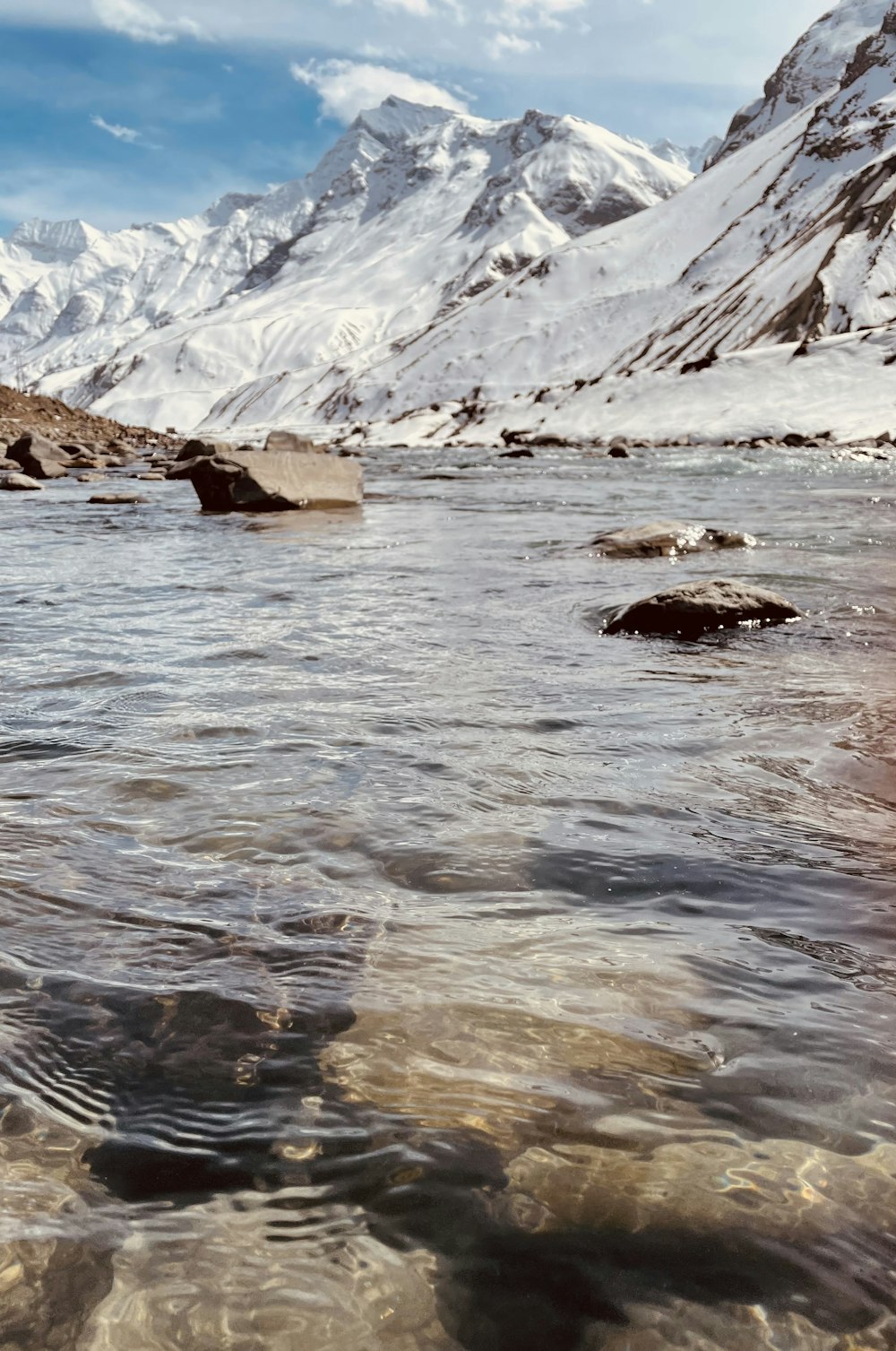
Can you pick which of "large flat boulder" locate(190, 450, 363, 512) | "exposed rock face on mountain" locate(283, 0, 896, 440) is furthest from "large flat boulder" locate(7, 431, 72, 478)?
"exposed rock face on mountain" locate(283, 0, 896, 440)

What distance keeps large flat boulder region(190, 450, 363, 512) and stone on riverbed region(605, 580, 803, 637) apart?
43.8ft

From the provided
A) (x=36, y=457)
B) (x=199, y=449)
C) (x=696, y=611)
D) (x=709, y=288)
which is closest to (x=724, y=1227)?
(x=696, y=611)

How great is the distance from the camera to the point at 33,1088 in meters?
2.32

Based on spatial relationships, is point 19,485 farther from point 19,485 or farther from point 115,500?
point 115,500

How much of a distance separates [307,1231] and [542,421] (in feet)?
288

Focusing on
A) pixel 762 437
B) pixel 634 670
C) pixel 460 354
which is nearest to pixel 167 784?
pixel 634 670

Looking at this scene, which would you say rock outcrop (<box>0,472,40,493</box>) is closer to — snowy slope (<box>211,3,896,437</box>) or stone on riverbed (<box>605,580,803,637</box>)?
stone on riverbed (<box>605,580,803,637</box>)

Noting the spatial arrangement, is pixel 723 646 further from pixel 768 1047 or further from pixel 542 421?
pixel 542 421

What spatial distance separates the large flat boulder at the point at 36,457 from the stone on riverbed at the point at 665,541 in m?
22.2

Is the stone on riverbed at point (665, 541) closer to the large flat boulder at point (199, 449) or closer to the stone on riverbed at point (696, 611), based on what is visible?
the stone on riverbed at point (696, 611)

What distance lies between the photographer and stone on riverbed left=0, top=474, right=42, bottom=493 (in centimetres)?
2589

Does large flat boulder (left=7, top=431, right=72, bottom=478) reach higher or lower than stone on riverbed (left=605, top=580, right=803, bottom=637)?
higher

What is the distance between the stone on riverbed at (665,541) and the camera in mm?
12852

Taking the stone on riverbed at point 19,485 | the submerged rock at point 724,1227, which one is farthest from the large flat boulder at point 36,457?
the submerged rock at point 724,1227
